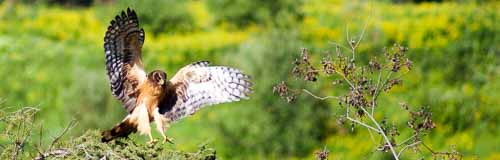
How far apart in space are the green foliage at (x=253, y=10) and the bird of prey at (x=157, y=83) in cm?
1507

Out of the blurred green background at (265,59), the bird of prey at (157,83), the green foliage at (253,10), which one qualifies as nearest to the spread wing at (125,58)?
the bird of prey at (157,83)

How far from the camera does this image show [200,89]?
992cm

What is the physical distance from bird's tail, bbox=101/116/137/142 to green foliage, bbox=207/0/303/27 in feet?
51.3

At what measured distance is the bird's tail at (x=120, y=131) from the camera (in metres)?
8.74

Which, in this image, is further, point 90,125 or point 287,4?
point 287,4

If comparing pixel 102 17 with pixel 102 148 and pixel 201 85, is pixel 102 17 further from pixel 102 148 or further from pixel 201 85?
pixel 102 148

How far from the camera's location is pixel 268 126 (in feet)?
68.8

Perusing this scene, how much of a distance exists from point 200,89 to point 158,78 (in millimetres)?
308

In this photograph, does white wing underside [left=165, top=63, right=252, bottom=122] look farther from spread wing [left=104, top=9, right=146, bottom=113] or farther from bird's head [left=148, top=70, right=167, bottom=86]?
spread wing [left=104, top=9, right=146, bottom=113]

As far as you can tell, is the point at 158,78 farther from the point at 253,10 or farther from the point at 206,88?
the point at 253,10

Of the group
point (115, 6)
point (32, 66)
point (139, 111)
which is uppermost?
point (115, 6)

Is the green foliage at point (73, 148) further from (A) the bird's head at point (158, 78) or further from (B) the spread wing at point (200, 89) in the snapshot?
(B) the spread wing at point (200, 89)

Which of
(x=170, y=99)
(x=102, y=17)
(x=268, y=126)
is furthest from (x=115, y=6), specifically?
(x=170, y=99)

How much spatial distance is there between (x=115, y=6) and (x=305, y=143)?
5769 millimetres
